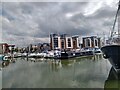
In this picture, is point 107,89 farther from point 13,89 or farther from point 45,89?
point 13,89

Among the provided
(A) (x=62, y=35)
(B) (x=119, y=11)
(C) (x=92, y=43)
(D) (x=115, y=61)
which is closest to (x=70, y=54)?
(B) (x=119, y=11)

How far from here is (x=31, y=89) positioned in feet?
46.8

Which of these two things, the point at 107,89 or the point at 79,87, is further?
the point at 79,87

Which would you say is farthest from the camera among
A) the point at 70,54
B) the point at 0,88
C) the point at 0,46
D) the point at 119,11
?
the point at 0,46

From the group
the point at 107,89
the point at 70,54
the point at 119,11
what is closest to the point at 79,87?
the point at 107,89

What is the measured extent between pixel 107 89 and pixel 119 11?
11042 millimetres

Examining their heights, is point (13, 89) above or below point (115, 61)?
→ below

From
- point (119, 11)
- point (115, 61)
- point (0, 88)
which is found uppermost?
point (119, 11)

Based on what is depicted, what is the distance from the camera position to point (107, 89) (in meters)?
13.4

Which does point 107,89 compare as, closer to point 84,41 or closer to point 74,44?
point 74,44

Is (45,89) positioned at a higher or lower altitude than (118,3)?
lower

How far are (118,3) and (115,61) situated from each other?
8.47 meters

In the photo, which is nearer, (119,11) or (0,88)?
(0,88)

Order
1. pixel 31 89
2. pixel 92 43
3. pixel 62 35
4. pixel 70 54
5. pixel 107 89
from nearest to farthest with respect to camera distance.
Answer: pixel 107 89 → pixel 31 89 → pixel 70 54 → pixel 62 35 → pixel 92 43
